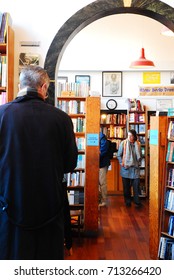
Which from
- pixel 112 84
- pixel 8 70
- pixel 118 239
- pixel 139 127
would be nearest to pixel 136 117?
pixel 139 127

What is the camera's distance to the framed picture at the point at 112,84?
9.39 meters

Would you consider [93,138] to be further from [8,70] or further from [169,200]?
[8,70]

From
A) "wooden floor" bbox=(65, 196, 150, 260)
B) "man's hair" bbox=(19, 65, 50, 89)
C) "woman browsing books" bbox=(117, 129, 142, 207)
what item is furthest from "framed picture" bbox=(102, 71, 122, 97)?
"man's hair" bbox=(19, 65, 50, 89)

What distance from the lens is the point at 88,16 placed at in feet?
10.7

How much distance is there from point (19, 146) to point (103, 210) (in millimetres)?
5378

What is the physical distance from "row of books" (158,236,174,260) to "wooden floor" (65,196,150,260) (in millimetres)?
284

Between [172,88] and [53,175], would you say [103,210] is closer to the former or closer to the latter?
[172,88]

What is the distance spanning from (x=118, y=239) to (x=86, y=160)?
4.30ft

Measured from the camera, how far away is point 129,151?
7.32 meters

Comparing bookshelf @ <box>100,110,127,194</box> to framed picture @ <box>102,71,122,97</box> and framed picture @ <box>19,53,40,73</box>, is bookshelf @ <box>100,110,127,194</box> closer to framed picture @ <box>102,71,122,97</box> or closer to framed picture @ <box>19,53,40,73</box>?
framed picture @ <box>102,71,122,97</box>

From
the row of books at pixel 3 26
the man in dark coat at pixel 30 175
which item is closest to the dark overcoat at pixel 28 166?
the man in dark coat at pixel 30 175

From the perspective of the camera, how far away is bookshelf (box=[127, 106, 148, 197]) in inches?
336

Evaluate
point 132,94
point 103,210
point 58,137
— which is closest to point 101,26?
point 132,94

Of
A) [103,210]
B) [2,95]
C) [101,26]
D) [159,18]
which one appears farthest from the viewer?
[101,26]
